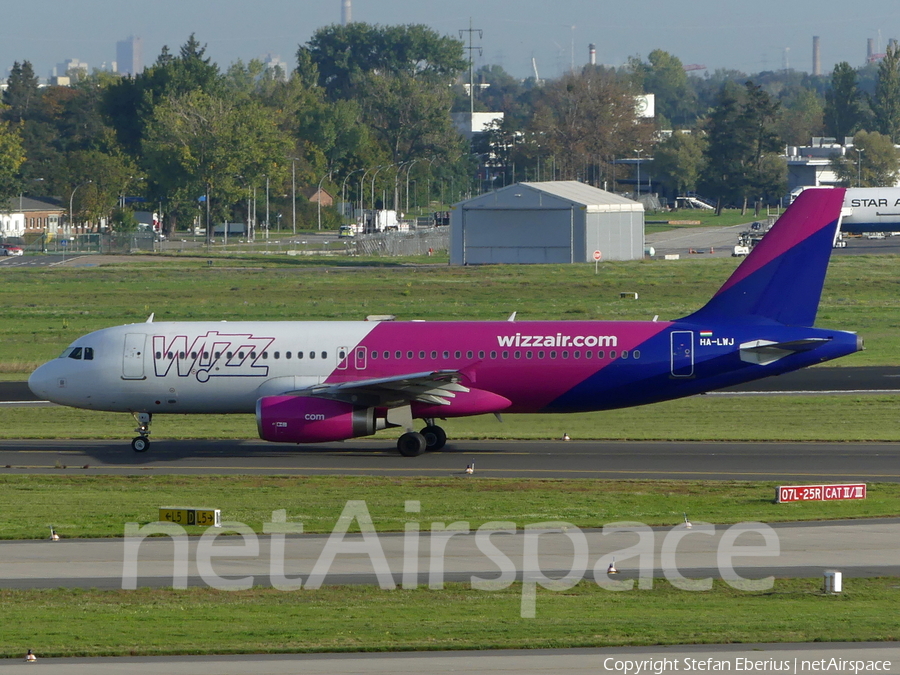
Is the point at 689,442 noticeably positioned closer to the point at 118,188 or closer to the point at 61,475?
the point at 61,475

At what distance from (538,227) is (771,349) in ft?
261

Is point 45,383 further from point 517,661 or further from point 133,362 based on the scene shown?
point 517,661

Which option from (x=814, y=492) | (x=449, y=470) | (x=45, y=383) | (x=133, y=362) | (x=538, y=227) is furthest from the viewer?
(x=538, y=227)

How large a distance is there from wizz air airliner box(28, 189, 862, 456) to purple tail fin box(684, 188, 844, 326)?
1.7 inches

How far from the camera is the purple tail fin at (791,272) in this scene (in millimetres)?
38219

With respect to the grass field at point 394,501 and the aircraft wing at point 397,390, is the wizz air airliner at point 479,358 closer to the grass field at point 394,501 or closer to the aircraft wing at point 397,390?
the aircraft wing at point 397,390

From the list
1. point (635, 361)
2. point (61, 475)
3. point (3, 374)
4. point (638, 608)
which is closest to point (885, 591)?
point (638, 608)

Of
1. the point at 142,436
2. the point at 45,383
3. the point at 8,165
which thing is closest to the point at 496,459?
the point at 142,436

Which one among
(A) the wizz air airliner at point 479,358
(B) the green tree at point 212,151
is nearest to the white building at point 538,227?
(B) the green tree at point 212,151

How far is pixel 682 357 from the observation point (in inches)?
1483

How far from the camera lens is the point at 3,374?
2253 inches

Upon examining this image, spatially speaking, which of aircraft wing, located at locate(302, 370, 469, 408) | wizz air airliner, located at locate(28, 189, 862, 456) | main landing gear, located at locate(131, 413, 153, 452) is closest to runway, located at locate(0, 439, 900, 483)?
main landing gear, located at locate(131, 413, 153, 452)

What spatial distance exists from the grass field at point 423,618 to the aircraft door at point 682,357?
1629 cm

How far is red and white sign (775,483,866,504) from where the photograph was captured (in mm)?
29250
